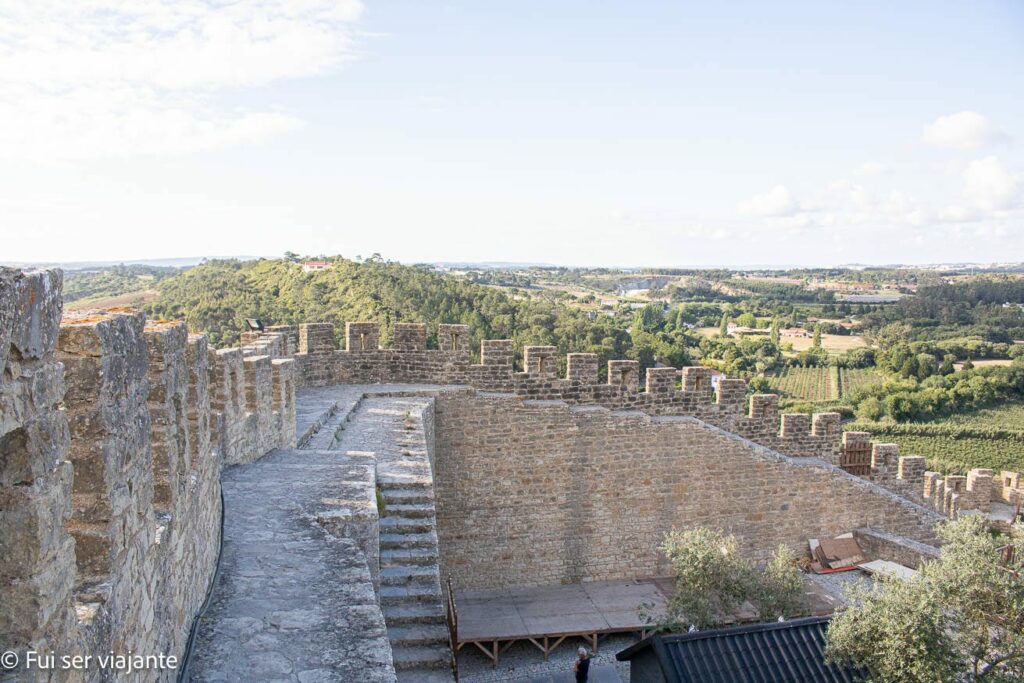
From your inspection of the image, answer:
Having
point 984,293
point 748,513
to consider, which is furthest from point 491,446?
point 984,293

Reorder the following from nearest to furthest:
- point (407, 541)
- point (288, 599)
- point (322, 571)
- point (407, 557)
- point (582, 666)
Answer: point (288, 599) → point (322, 571) → point (407, 557) → point (407, 541) → point (582, 666)

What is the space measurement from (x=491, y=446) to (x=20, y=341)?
29.5ft

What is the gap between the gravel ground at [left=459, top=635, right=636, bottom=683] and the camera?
920 centimetres

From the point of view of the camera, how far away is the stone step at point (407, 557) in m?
5.85

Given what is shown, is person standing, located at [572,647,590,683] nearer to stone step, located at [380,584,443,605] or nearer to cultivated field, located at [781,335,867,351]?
stone step, located at [380,584,443,605]

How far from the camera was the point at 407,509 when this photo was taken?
627 cm

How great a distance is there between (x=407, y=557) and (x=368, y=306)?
558 inches

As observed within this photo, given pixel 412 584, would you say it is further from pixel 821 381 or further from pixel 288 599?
pixel 821 381

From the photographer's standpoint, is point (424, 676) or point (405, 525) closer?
point (424, 676)

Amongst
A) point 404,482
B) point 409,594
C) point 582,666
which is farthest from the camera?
point 582,666

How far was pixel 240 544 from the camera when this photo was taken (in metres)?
4.65

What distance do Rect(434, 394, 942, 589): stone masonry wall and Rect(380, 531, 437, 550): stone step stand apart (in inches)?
173

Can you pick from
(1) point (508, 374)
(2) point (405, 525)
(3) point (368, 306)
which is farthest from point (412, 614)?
(3) point (368, 306)

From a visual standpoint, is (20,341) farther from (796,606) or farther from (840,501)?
(840,501)
